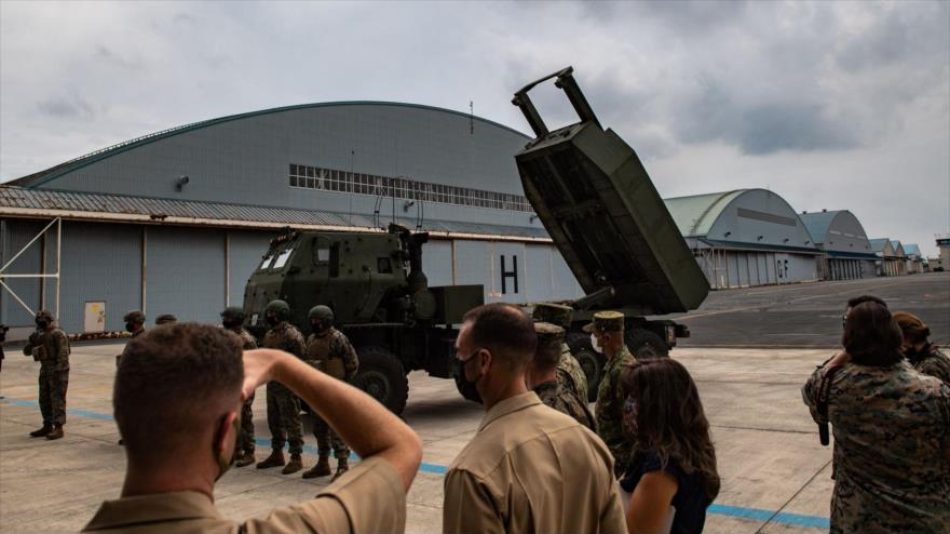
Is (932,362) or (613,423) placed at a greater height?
(932,362)

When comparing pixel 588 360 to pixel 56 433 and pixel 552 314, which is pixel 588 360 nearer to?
pixel 552 314

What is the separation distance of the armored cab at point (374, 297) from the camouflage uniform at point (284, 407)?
3.84ft

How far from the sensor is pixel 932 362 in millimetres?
3178

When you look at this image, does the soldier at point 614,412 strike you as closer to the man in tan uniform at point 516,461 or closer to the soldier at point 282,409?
the man in tan uniform at point 516,461

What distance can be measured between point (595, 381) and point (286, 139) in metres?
20.9

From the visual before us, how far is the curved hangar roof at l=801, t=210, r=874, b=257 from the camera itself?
7700 centimetres

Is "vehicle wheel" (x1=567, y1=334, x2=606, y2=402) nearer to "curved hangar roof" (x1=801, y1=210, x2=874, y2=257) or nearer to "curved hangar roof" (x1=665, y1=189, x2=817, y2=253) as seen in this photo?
"curved hangar roof" (x1=665, y1=189, x2=817, y2=253)

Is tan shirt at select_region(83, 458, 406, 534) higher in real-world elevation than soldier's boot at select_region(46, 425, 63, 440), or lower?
higher

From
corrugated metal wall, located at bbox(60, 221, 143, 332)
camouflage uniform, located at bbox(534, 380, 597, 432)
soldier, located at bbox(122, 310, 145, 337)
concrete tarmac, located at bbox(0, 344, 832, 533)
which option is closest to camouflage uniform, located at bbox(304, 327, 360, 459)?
concrete tarmac, located at bbox(0, 344, 832, 533)

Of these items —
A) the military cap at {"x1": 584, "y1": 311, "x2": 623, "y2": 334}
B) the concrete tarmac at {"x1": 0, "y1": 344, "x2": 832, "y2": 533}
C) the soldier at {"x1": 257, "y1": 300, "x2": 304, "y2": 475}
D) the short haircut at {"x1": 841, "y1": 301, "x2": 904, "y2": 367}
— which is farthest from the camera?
the soldier at {"x1": 257, "y1": 300, "x2": 304, "y2": 475}

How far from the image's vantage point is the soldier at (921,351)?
315 cm

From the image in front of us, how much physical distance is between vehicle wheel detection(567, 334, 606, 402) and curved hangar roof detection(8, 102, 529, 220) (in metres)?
19.4

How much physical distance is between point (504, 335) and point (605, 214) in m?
7.29

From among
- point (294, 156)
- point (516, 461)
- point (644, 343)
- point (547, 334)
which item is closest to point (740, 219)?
point (294, 156)
